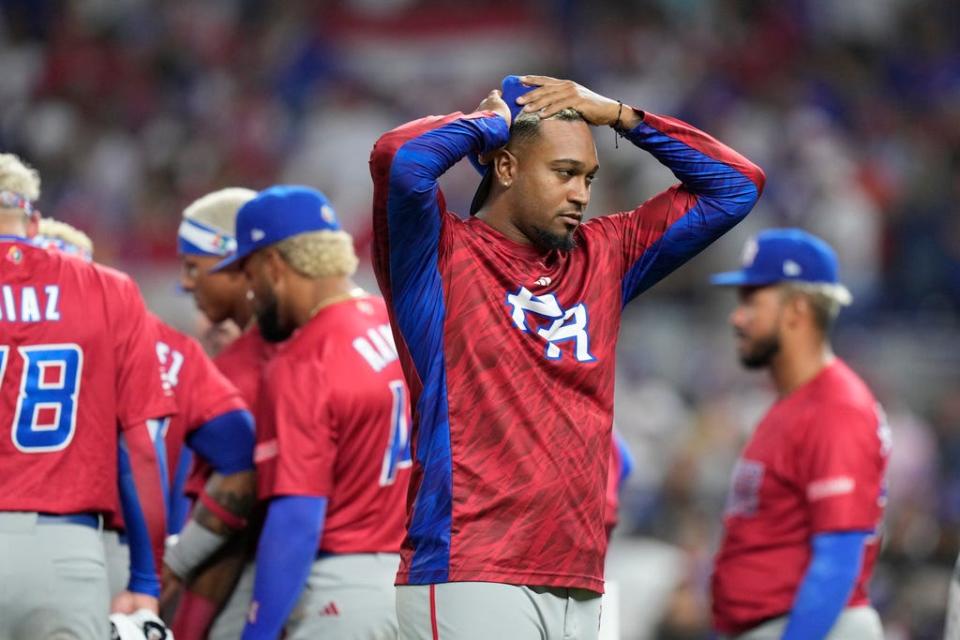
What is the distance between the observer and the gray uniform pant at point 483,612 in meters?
3.28

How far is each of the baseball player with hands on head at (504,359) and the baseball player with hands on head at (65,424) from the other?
3.71ft

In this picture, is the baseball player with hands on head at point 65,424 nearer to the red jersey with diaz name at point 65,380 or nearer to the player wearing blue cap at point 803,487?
the red jersey with diaz name at point 65,380

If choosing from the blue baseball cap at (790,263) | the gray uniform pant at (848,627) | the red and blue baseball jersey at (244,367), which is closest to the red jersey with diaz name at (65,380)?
the red and blue baseball jersey at (244,367)

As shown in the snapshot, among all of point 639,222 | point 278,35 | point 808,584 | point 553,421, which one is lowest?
point 808,584

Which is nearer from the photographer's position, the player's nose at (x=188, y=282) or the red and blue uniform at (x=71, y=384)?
the red and blue uniform at (x=71, y=384)

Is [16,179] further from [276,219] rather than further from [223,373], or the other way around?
[223,373]

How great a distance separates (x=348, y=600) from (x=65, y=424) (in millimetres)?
1139

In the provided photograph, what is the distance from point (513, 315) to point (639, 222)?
1.82 ft

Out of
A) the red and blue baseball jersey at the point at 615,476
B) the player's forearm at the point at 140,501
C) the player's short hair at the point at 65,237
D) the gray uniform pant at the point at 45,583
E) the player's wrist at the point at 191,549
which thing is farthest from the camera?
the player's short hair at the point at 65,237

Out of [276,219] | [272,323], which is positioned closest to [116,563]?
[272,323]

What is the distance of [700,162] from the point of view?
12.6ft

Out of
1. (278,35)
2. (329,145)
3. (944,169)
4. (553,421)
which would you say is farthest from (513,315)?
(278,35)

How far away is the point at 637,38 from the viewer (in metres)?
13.3

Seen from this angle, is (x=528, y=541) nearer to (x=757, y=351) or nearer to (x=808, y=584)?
(x=808, y=584)
